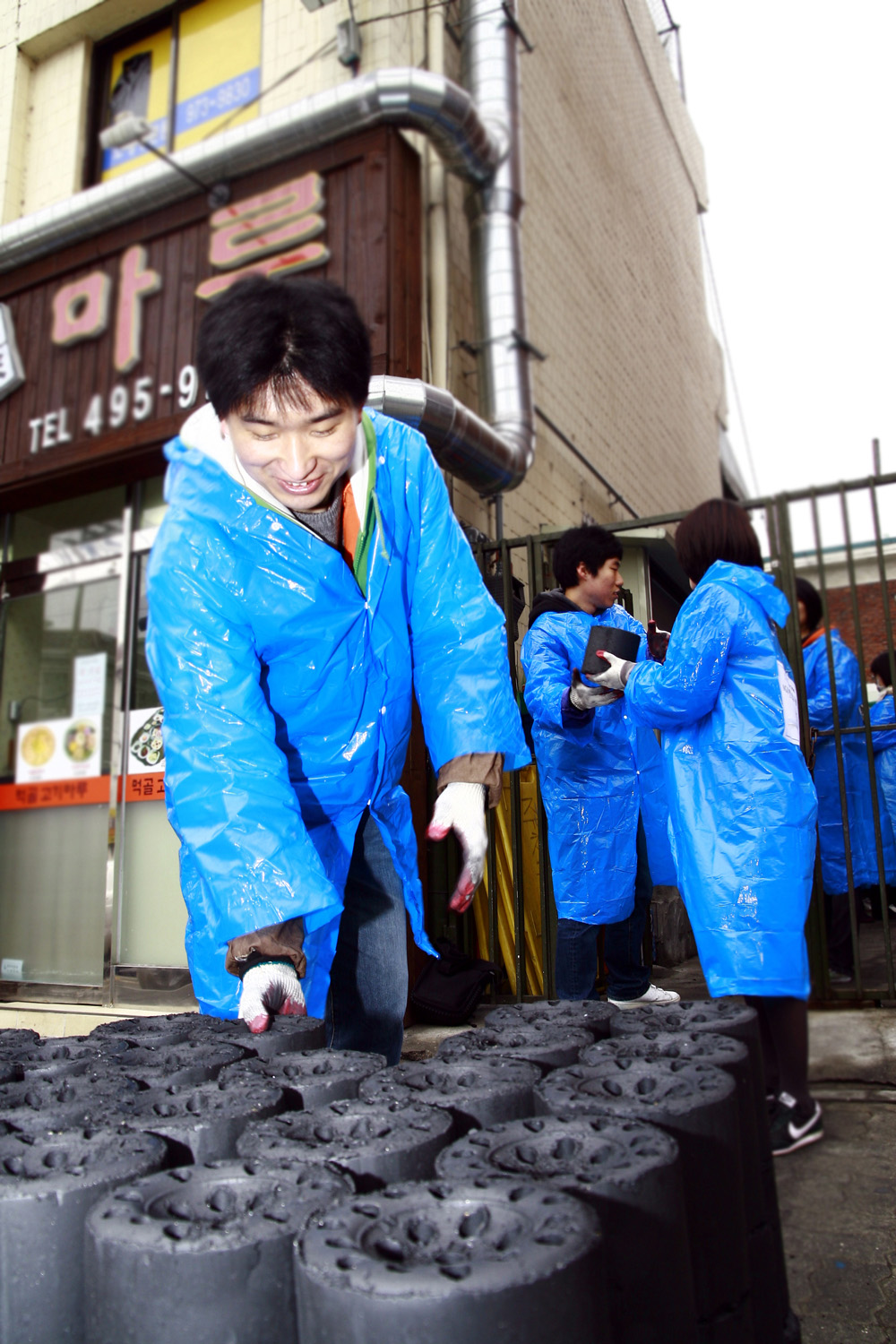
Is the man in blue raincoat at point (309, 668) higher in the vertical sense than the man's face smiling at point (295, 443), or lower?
lower

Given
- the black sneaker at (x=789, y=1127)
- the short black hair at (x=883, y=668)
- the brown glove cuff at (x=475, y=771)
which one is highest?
the short black hair at (x=883, y=668)

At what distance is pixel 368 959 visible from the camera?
5.77 ft

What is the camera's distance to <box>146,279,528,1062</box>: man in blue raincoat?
4.81ft

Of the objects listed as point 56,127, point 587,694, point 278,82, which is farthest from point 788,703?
point 56,127

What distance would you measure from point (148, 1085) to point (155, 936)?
4.36 metres

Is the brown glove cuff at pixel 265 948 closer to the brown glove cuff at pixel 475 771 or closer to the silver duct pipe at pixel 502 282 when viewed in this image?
the brown glove cuff at pixel 475 771

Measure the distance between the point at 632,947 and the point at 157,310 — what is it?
4556mm

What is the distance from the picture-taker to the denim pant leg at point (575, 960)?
3434mm

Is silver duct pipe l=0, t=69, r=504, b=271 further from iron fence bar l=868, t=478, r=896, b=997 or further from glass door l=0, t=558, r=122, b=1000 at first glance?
iron fence bar l=868, t=478, r=896, b=997

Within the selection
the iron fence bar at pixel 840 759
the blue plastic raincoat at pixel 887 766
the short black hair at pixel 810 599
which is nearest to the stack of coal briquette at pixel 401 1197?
the iron fence bar at pixel 840 759

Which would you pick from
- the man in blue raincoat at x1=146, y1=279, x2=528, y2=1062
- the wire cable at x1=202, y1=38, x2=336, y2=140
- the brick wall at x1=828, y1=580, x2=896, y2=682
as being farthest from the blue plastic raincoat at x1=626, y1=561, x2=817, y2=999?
the brick wall at x1=828, y1=580, x2=896, y2=682

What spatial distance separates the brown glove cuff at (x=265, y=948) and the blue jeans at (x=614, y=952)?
7.32 ft

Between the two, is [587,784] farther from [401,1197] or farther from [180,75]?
[180,75]

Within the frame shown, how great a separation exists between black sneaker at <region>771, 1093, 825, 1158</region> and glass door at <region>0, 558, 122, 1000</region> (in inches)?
159
